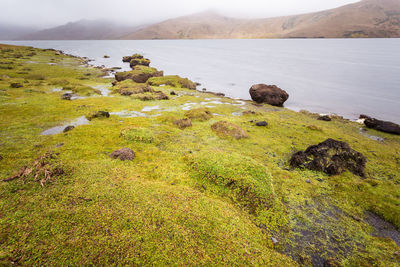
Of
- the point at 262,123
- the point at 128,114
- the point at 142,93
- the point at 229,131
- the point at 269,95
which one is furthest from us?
the point at 269,95

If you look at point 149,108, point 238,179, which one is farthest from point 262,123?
point 149,108

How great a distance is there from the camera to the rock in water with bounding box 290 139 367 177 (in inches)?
488

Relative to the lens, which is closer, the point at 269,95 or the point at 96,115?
the point at 96,115

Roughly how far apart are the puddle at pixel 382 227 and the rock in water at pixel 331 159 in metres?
3.44

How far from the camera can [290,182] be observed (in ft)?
36.6

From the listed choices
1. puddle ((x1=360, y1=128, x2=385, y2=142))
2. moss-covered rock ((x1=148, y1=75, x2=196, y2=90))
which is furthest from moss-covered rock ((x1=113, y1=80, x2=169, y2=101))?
puddle ((x1=360, y1=128, x2=385, y2=142))

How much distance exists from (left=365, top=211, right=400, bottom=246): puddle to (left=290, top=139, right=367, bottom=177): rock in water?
344 centimetres

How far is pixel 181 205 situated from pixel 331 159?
1141 centimetres

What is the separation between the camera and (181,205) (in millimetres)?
8000

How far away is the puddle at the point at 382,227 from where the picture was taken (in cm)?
810

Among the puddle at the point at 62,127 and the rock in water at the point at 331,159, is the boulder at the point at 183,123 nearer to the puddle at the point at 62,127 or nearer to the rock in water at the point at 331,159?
the puddle at the point at 62,127

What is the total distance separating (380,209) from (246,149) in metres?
8.27

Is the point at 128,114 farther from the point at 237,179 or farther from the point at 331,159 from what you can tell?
the point at 331,159

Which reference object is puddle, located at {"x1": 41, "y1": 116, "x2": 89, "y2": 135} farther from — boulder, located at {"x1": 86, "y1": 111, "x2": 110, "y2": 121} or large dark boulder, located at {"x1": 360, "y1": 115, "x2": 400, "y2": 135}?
large dark boulder, located at {"x1": 360, "y1": 115, "x2": 400, "y2": 135}
